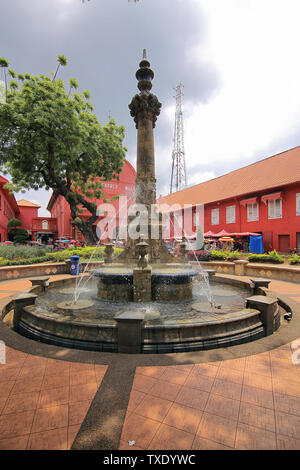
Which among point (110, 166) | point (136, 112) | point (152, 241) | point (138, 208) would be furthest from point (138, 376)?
point (110, 166)

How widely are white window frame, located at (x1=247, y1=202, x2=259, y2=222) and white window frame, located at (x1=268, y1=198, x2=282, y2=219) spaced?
1286mm

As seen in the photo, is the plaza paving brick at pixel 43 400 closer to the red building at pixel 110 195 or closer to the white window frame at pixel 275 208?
the white window frame at pixel 275 208

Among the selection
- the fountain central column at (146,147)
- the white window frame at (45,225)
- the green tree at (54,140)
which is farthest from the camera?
the white window frame at (45,225)

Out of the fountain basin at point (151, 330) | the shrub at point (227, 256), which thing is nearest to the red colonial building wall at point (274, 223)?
the shrub at point (227, 256)

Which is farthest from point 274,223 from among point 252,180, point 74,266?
point 74,266

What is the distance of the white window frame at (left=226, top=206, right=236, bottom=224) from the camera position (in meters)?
23.9

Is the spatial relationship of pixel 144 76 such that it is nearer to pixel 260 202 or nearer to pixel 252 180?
pixel 260 202

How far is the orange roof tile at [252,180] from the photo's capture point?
1997 cm

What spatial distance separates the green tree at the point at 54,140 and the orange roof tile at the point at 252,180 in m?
6.94

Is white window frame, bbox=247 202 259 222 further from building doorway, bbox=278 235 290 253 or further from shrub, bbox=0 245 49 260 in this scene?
shrub, bbox=0 245 49 260

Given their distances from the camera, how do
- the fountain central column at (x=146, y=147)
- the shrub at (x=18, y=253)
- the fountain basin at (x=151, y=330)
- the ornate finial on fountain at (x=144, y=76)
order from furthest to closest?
the shrub at (x=18, y=253) → the ornate finial on fountain at (x=144, y=76) → the fountain central column at (x=146, y=147) → the fountain basin at (x=151, y=330)

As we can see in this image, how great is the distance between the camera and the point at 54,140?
15977mm

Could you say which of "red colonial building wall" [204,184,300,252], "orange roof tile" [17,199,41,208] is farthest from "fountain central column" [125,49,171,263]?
"orange roof tile" [17,199,41,208]

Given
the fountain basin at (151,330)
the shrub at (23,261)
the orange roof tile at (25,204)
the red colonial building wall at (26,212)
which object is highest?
the orange roof tile at (25,204)
